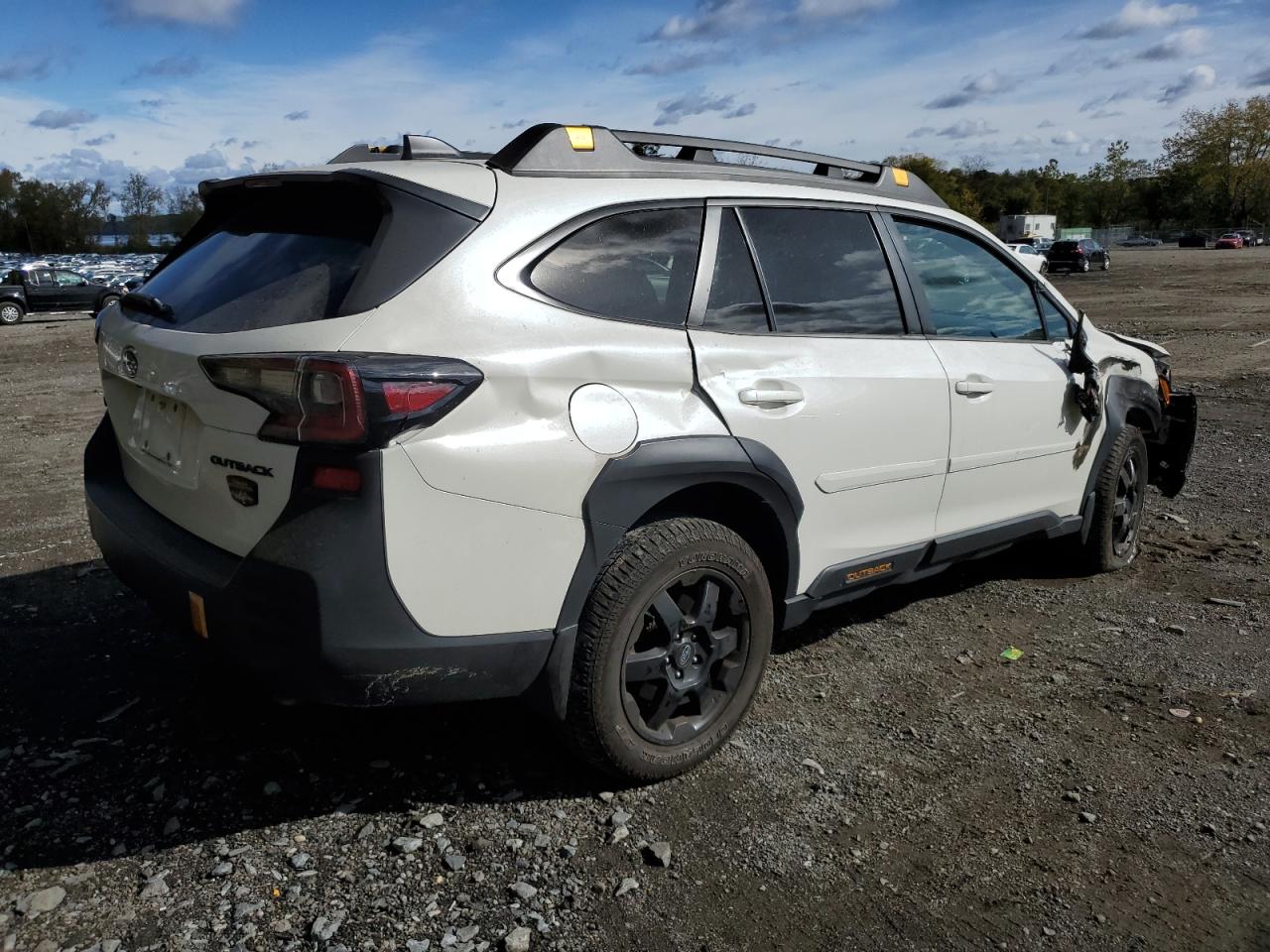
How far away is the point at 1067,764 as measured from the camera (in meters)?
3.37

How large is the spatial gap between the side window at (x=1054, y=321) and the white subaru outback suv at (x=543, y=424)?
0.79m

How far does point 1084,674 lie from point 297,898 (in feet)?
9.78

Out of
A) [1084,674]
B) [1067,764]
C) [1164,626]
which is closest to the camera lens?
[1067,764]

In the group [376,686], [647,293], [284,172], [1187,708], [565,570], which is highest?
[284,172]

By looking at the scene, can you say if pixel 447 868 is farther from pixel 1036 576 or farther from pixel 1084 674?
pixel 1036 576

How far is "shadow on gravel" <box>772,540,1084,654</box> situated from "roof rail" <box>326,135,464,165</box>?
7.60 feet

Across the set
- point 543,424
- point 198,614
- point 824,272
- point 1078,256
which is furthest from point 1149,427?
point 1078,256

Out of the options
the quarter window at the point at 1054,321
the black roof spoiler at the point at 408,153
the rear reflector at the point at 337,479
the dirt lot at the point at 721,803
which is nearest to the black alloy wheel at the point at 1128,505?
the dirt lot at the point at 721,803

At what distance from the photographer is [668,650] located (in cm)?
311

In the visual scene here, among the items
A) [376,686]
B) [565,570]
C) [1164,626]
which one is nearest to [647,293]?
[565,570]

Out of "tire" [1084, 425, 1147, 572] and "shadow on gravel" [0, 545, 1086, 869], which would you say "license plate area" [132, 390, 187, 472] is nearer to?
"shadow on gravel" [0, 545, 1086, 869]

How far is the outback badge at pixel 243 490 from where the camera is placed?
2.63m

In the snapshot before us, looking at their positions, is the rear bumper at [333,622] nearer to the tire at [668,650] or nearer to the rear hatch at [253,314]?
the rear hatch at [253,314]

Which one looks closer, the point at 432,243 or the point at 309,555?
the point at 309,555
